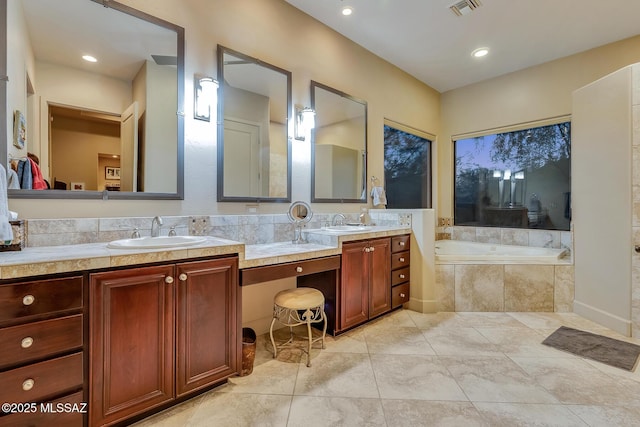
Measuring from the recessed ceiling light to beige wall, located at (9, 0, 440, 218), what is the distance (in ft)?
3.18

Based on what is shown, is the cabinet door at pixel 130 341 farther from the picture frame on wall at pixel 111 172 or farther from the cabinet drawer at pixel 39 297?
the picture frame on wall at pixel 111 172

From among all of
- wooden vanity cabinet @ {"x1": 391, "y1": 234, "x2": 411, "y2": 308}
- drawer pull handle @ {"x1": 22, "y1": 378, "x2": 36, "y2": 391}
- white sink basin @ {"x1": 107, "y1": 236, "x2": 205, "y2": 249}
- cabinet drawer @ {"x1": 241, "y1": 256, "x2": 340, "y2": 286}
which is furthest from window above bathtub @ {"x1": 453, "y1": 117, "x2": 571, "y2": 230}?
drawer pull handle @ {"x1": 22, "y1": 378, "x2": 36, "y2": 391}

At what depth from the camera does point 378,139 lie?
3584 millimetres

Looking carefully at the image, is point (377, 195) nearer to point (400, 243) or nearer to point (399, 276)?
point (400, 243)

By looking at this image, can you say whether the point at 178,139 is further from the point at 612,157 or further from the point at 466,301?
the point at 612,157

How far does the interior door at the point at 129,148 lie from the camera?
5.92 ft

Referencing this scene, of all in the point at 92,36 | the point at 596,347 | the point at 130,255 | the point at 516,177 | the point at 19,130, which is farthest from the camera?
the point at 516,177

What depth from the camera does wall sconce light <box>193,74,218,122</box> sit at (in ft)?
6.88

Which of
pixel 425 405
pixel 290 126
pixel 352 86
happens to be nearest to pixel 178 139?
pixel 290 126

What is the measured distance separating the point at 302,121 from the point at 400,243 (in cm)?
157

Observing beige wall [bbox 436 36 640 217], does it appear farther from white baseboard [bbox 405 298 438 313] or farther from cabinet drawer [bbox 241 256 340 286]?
cabinet drawer [bbox 241 256 340 286]

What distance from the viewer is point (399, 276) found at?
2936 mm

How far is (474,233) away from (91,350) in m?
4.56

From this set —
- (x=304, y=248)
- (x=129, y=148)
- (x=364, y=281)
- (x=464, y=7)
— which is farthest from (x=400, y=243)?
(x=129, y=148)
